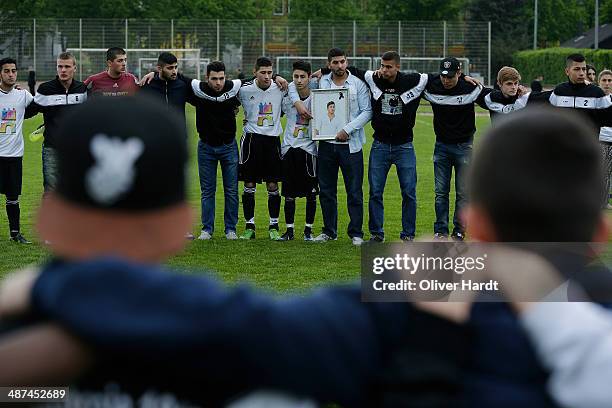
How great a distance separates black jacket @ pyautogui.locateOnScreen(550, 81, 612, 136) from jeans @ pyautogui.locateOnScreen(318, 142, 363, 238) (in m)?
2.56

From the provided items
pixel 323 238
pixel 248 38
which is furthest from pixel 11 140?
pixel 248 38

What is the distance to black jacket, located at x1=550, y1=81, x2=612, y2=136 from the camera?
13.2 meters

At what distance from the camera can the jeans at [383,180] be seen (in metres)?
13.0

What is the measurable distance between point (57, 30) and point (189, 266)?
162 ft

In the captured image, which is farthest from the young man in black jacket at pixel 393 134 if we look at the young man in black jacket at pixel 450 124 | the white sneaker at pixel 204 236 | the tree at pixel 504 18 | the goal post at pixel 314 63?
the tree at pixel 504 18

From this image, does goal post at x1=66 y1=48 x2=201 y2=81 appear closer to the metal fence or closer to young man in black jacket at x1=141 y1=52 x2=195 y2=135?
the metal fence

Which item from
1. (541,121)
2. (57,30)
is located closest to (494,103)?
(541,121)

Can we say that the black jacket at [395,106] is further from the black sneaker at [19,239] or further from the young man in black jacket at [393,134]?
the black sneaker at [19,239]

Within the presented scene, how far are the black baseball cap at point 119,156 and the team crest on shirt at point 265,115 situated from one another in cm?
1202

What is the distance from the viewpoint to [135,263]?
4.76ft

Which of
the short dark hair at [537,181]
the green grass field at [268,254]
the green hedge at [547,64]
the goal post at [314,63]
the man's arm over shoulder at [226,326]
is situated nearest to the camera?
the man's arm over shoulder at [226,326]

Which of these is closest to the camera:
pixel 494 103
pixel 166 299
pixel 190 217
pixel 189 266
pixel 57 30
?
pixel 166 299

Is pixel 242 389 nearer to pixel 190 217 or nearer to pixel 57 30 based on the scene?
pixel 190 217

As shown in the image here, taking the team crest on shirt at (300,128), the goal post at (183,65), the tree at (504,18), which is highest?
the tree at (504,18)
